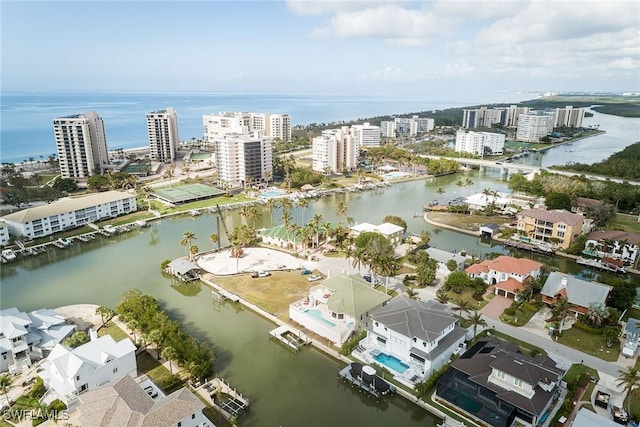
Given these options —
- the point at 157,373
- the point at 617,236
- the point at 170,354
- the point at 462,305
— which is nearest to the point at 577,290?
the point at 462,305

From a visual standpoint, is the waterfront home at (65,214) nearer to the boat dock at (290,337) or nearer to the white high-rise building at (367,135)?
the boat dock at (290,337)

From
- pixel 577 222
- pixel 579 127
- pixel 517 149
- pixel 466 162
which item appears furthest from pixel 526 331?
pixel 579 127

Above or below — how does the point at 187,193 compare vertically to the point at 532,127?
below

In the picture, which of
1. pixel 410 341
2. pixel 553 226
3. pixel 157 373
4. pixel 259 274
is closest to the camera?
pixel 157 373

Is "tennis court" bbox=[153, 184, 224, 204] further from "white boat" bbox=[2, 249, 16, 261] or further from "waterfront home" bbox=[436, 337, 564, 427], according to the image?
"waterfront home" bbox=[436, 337, 564, 427]

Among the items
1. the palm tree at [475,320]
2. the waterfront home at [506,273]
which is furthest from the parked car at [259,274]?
the waterfront home at [506,273]

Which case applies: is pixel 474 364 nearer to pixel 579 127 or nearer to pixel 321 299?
pixel 321 299

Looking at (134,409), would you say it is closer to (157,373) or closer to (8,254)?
(157,373)
